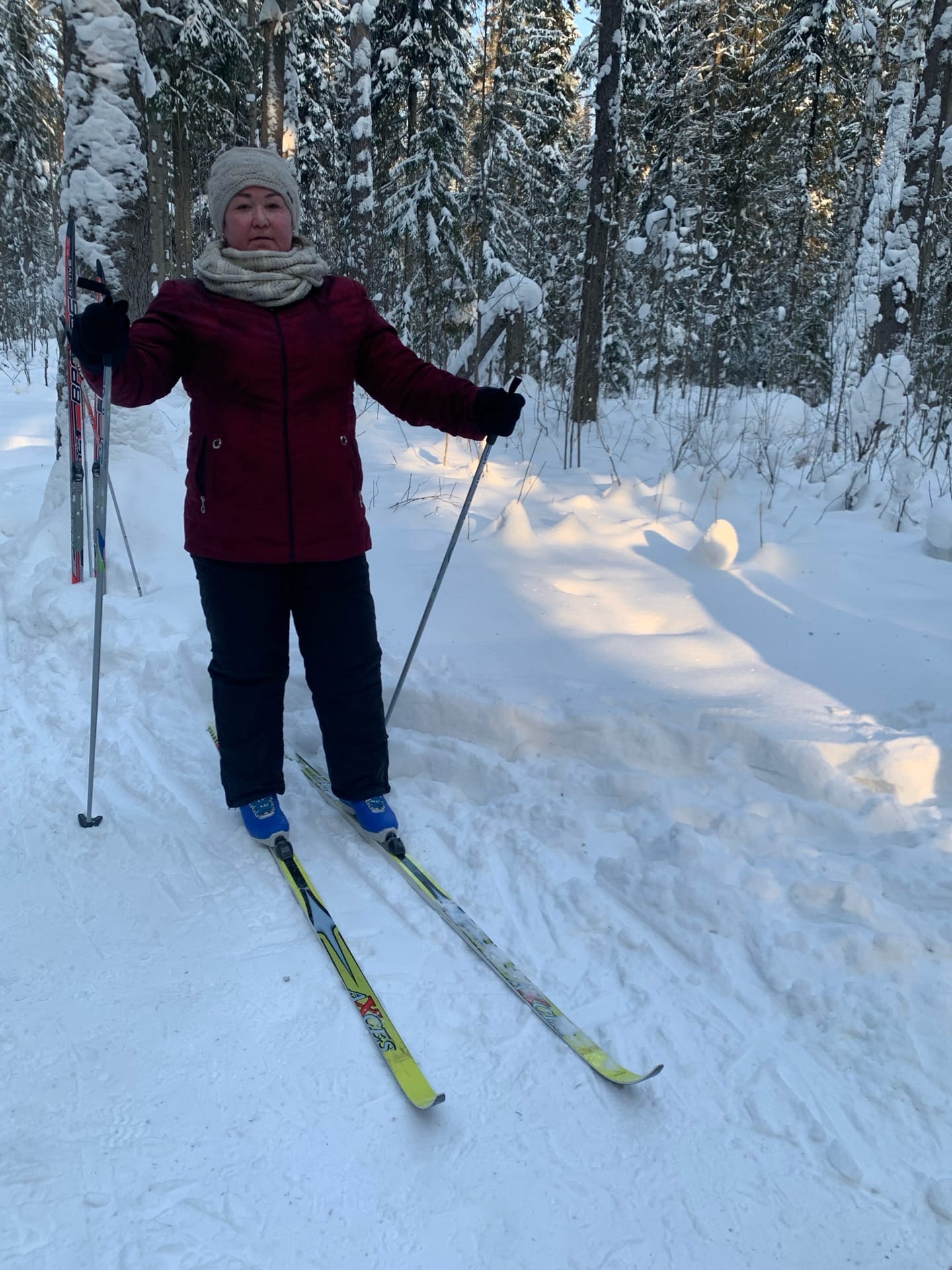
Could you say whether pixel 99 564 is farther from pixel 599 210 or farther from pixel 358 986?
pixel 599 210

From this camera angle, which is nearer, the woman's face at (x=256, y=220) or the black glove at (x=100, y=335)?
the black glove at (x=100, y=335)

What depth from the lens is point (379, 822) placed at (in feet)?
8.32

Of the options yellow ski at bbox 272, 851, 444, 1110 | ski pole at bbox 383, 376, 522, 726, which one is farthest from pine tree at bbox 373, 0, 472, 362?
yellow ski at bbox 272, 851, 444, 1110

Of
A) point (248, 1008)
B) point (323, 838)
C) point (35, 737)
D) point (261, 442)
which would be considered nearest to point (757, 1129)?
point (248, 1008)

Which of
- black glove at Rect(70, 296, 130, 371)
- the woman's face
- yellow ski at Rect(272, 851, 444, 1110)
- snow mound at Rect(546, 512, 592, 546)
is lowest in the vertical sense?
yellow ski at Rect(272, 851, 444, 1110)

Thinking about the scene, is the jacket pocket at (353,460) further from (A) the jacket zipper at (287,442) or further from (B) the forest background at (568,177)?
(B) the forest background at (568,177)

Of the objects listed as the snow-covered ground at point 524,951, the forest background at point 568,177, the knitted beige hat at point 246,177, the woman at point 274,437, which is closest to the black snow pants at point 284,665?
the woman at point 274,437

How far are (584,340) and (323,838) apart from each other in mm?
7350

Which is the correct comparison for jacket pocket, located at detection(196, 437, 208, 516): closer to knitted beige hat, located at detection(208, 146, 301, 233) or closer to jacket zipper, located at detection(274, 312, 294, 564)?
jacket zipper, located at detection(274, 312, 294, 564)

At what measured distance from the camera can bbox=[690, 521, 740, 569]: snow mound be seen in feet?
13.6

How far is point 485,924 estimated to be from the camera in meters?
2.16

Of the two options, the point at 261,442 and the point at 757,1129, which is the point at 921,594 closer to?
the point at 757,1129

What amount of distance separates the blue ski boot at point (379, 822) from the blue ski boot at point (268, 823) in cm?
23

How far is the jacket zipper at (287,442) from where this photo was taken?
224cm
